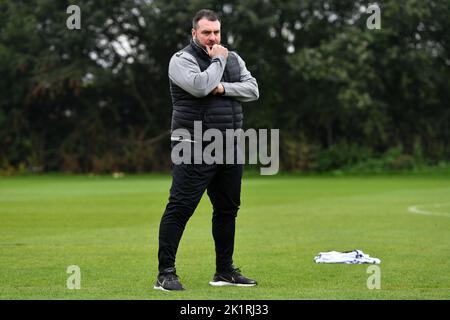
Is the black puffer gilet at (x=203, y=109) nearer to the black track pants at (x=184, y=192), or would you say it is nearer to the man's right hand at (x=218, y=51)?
the man's right hand at (x=218, y=51)

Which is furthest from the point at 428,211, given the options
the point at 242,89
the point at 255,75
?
→ the point at 255,75

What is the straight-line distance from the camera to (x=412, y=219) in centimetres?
1533

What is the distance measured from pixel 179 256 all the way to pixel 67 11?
2539 centimetres

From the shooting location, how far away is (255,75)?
3678cm

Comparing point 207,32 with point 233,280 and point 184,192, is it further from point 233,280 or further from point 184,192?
point 233,280

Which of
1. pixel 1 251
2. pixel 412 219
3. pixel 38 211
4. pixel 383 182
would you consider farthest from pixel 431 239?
pixel 383 182

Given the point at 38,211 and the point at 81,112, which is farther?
the point at 81,112

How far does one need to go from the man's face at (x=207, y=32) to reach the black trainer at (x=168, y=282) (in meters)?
1.85

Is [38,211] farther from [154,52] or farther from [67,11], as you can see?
[154,52]

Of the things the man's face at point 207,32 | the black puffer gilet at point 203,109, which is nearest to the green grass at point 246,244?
the black puffer gilet at point 203,109

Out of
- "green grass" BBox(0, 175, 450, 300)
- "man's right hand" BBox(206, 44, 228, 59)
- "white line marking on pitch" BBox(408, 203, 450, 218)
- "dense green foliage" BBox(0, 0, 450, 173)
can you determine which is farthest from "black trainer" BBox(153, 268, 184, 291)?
"dense green foliage" BBox(0, 0, 450, 173)

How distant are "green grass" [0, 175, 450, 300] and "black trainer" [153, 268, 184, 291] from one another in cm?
12

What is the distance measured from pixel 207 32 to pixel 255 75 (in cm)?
2915

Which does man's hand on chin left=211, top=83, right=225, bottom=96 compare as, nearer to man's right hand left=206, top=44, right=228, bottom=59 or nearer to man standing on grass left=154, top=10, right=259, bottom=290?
man standing on grass left=154, top=10, right=259, bottom=290
